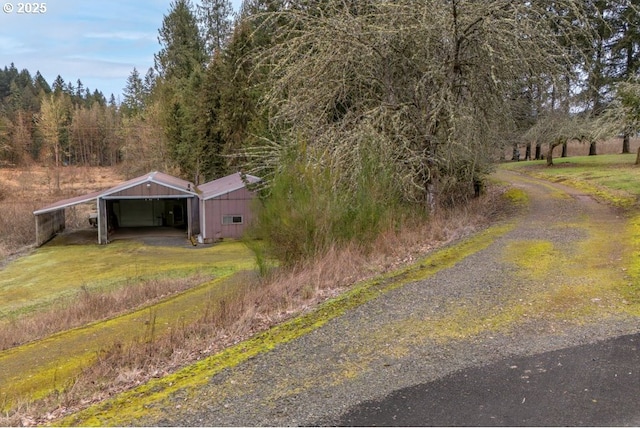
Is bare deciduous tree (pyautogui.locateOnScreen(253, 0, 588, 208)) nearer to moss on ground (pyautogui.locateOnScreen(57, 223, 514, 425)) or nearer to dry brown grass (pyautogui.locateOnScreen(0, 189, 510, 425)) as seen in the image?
dry brown grass (pyautogui.locateOnScreen(0, 189, 510, 425))

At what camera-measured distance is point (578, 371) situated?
3.89 meters

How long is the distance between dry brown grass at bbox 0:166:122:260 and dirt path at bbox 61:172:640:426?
71.6 ft

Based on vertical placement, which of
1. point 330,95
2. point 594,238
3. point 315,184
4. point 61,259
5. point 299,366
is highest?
point 330,95

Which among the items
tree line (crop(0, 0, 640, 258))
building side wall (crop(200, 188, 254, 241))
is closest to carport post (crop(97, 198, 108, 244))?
building side wall (crop(200, 188, 254, 241))

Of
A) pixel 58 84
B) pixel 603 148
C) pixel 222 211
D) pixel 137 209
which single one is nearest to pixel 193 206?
pixel 222 211

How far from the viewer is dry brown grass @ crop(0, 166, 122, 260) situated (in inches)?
1007

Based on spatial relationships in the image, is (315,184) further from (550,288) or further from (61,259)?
(61,259)

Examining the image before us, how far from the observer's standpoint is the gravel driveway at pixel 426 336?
12.1 ft

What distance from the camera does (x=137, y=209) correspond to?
1264 inches

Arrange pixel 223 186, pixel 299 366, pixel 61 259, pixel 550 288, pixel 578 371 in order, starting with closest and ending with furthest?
pixel 578 371
pixel 299 366
pixel 550 288
pixel 61 259
pixel 223 186

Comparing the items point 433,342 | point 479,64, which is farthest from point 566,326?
point 479,64

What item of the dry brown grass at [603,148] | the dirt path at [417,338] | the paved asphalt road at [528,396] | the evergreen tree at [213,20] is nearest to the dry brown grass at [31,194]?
the evergreen tree at [213,20]

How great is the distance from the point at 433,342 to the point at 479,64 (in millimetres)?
7644

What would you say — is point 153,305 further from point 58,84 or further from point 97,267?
point 58,84
